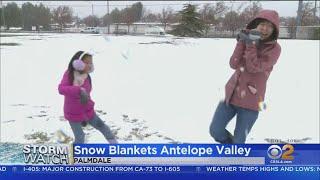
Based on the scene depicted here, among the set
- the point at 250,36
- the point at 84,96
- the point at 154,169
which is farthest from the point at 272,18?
the point at 84,96

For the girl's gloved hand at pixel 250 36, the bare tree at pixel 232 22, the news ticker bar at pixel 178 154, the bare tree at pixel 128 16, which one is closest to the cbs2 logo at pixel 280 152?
the news ticker bar at pixel 178 154

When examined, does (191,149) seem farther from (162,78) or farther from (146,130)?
(162,78)

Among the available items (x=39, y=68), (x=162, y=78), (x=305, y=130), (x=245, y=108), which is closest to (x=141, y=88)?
(x=162, y=78)

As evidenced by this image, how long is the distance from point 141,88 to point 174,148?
2.96m

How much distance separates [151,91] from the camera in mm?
5285

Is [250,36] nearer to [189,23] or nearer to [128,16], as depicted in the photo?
[128,16]

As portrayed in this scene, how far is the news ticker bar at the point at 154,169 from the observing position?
2471 mm

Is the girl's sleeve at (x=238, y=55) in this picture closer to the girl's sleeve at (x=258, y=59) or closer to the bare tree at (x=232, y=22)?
the girl's sleeve at (x=258, y=59)

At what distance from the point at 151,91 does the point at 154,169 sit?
2.83 metres

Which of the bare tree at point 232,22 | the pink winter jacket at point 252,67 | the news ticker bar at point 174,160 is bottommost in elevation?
the news ticker bar at point 174,160

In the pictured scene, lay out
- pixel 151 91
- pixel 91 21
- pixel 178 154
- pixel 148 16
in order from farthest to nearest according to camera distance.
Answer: pixel 151 91 → pixel 91 21 → pixel 148 16 → pixel 178 154

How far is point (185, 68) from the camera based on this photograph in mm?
6688

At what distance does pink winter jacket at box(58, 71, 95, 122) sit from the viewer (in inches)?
102

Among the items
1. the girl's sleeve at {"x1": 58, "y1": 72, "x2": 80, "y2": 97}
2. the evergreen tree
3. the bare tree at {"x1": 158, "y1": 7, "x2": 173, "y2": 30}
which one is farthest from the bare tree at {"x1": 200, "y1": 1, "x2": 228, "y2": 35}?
the girl's sleeve at {"x1": 58, "y1": 72, "x2": 80, "y2": 97}
